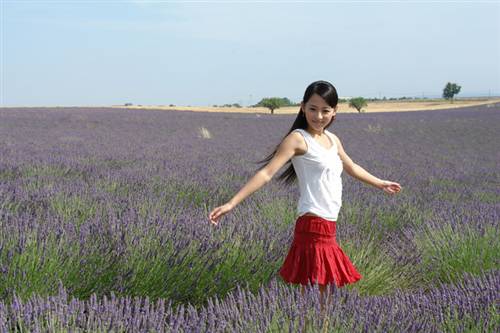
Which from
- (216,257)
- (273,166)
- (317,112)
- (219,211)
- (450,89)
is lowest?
(216,257)

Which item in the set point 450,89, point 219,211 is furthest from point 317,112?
point 450,89

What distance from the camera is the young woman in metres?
2.12

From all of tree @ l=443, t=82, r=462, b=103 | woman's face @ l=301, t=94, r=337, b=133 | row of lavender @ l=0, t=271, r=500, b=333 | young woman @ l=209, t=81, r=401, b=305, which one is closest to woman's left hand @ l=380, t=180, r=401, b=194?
young woman @ l=209, t=81, r=401, b=305

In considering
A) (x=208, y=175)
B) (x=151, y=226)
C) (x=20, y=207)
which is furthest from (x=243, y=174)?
(x=151, y=226)

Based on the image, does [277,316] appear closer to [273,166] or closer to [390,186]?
[273,166]

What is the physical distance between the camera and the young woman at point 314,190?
2.12 metres

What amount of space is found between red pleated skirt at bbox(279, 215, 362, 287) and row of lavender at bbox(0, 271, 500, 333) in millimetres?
296

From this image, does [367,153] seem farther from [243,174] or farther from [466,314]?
[466,314]

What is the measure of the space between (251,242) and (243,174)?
3305 mm

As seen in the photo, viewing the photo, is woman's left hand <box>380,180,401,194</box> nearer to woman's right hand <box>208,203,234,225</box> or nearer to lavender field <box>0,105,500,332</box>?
lavender field <box>0,105,500,332</box>

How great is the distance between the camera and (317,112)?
2150 mm

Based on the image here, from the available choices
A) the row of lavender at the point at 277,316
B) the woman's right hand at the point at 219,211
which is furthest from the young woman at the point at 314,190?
the row of lavender at the point at 277,316

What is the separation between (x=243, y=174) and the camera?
590 cm

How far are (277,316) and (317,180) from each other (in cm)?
80
